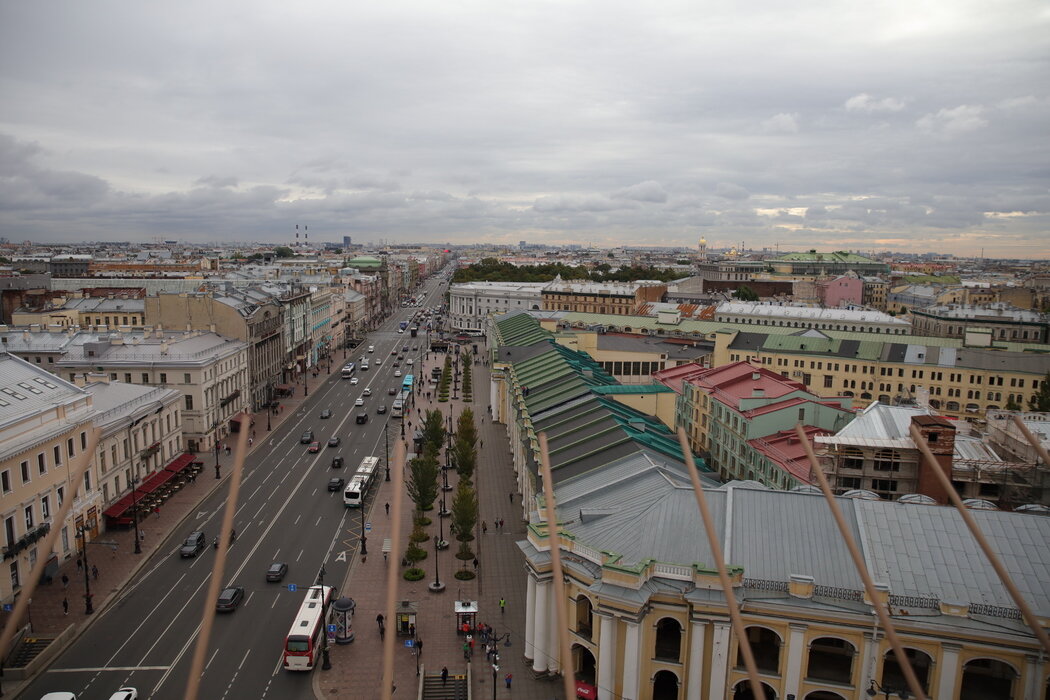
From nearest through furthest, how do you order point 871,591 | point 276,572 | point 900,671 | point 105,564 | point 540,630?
point 871,591 < point 900,671 < point 540,630 < point 276,572 < point 105,564

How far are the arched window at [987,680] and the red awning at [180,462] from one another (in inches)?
2201

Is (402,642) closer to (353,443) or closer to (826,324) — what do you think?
(353,443)

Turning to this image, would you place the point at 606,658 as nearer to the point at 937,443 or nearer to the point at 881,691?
the point at 881,691

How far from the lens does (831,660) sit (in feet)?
98.6

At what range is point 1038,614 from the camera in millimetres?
27125

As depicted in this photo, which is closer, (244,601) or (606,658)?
(606,658)

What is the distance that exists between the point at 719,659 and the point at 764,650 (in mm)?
2207

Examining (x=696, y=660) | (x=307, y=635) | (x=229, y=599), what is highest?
(x=696, y=660)

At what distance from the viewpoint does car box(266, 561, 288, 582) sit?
146 feet

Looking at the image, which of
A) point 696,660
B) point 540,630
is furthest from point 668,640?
point 540,630

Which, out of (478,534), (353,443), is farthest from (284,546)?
(353,443)

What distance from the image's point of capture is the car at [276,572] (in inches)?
1756

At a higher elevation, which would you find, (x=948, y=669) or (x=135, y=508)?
(x=948, y=669)

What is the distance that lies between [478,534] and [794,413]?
24694 millimetres
